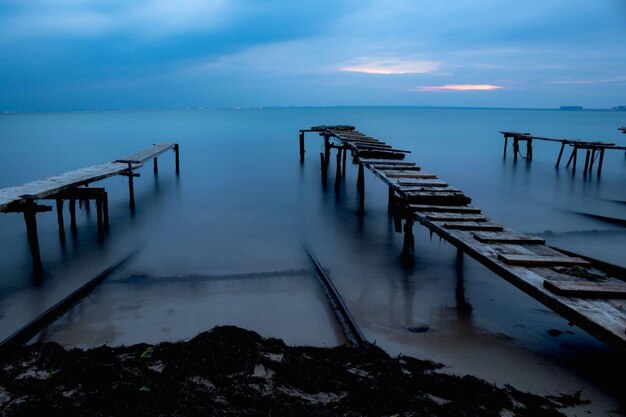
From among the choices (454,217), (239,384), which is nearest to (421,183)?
(454,217)

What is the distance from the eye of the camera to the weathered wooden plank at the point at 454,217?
6746 millimetres

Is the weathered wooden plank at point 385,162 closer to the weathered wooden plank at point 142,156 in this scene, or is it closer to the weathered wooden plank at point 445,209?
the weathered wooden plank at point 445,209

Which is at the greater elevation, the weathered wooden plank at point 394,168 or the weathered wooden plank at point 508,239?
the weathered wooden plank at point 394,168

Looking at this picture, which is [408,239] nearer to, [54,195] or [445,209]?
[445,209]

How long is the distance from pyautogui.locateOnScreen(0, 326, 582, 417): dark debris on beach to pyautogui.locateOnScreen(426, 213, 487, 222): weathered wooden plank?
8.26 feet

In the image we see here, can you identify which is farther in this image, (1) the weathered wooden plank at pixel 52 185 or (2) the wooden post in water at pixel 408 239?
(2) the wooden post in water at pixel 408 239

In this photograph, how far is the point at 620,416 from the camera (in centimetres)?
406

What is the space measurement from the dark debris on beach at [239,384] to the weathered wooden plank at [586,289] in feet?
3.44

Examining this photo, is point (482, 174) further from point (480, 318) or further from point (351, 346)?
point (351, 346)

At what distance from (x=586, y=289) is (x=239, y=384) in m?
3.26

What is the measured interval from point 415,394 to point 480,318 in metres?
2.48

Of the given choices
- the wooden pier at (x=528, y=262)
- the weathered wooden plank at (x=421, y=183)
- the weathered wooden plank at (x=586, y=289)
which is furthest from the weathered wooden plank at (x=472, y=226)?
the weathered wooden plank at (x=421, y=183)

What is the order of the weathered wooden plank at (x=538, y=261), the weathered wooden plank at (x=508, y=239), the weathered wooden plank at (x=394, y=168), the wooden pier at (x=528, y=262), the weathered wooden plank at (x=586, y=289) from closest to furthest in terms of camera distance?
the wooden pier at (x=528, y=262) < the weathered wooden plank at (x=586, y=289) < the weathered wooden plank at (x=538, y=261) < the weathered wooden plank at (x=508, y=239) < the weathered wooden plank at (x=394, y=168)

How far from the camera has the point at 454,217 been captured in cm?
687
